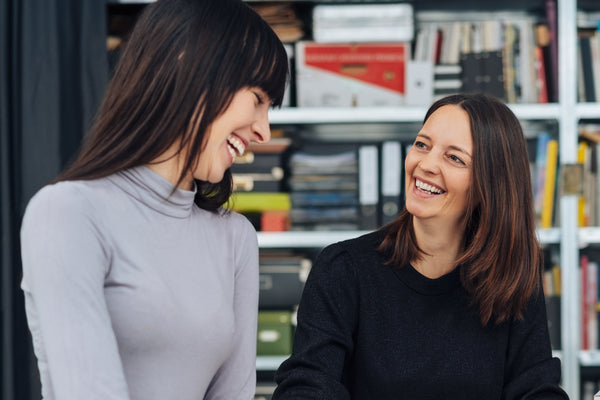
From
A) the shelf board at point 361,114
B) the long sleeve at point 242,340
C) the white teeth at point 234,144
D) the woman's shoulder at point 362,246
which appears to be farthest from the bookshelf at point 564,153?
the white teeth at point 234,144

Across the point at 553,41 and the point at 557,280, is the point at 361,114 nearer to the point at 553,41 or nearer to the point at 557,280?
the point at 553,41

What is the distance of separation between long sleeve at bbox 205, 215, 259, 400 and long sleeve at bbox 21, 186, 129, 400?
241mm

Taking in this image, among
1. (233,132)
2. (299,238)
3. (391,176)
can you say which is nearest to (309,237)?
(299,238)

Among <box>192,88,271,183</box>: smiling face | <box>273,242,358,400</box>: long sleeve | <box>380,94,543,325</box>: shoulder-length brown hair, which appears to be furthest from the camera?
<box>380,94,543,325</box>: shoulder-length brown hair

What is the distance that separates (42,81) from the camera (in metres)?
2.12

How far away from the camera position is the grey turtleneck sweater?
2.51 feet

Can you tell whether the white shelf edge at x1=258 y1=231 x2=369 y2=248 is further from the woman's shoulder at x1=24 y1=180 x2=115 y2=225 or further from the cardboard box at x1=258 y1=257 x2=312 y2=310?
the woman's shoulder at x1=24 y1=180 x2=115 y2=225

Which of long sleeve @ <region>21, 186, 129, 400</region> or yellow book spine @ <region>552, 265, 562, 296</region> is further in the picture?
yellow book spine @ <region>552, 265, 562, 296</region>

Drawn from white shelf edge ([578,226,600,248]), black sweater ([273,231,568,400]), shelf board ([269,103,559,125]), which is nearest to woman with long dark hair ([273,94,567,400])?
black sweater ([273,231,568,400])

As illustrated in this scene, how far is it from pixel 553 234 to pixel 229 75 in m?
1.69

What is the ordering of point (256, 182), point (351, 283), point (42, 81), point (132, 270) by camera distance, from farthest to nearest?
1. point (256, 182)
2. point (42, 81)
3. point (351, 283)
4. point (132, 270)

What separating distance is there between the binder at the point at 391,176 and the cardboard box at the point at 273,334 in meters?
0.51

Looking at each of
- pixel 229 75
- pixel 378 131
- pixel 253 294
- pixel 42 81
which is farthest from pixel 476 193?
pixel 42 81

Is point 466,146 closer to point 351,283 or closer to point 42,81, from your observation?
point 351,283
